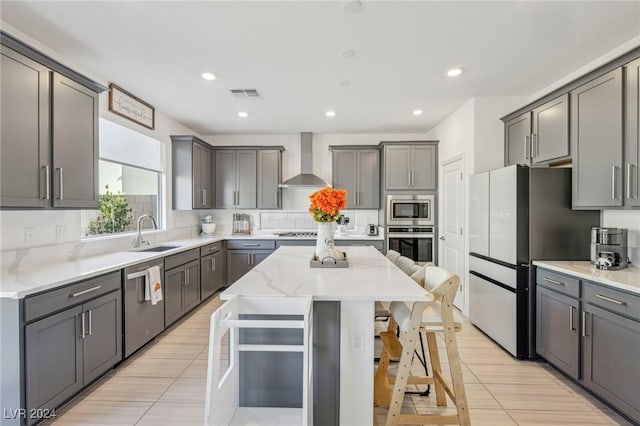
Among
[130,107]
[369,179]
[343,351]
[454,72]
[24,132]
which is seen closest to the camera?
[343,351]

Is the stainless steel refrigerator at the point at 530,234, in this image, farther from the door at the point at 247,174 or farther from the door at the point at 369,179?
the door at the point at 247,174

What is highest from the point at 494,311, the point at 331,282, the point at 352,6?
the point at 352,6

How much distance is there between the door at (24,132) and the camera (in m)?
1.85

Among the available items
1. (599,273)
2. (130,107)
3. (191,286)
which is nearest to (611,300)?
(599,273)

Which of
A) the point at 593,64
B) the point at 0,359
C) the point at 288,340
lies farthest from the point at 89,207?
the point at 593,64

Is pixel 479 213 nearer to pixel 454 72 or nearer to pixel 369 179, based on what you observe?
pixel 454 72

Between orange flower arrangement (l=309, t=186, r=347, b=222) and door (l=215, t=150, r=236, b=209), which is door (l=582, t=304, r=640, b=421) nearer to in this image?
orange flower arrangement (l=309, t=186, r=347, b=222)

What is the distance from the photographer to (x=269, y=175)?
17.4ft

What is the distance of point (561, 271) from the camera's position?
2381mm

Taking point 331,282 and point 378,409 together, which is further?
point 378,409

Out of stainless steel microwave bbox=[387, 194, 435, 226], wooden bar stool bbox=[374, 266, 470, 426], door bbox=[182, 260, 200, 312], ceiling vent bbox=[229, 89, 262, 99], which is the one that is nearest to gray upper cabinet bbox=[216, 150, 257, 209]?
door bbox=[182, 260, 200, 312]

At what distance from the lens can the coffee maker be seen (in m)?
2.32

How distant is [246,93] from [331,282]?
8.49ft

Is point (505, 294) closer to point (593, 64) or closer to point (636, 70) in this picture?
point (636, 70)
